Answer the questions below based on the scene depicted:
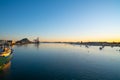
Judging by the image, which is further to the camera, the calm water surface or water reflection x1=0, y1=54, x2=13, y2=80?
the calm water surface

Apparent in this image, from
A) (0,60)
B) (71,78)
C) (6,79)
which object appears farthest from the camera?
(0,60)

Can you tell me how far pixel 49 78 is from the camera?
101ft

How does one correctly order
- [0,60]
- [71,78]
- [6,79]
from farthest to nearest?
[0,60], [71,78], [6,79]

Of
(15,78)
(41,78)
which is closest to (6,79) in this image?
(15,78)

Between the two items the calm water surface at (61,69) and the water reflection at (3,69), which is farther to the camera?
the calm water surface at (61,69)

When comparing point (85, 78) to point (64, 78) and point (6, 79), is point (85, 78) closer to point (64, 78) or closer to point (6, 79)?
point (64, 78)

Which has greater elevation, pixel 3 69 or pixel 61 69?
pixel 3 69

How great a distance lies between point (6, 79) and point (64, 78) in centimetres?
1230

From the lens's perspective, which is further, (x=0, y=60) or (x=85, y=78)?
(x=0, y=60)

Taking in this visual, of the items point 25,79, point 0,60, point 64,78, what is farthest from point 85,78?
point 0,60

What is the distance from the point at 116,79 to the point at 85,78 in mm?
6857

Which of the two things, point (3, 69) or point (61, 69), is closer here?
point (3, 69)

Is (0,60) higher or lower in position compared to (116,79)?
higher

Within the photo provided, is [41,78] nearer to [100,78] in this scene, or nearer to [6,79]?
[6,79]
